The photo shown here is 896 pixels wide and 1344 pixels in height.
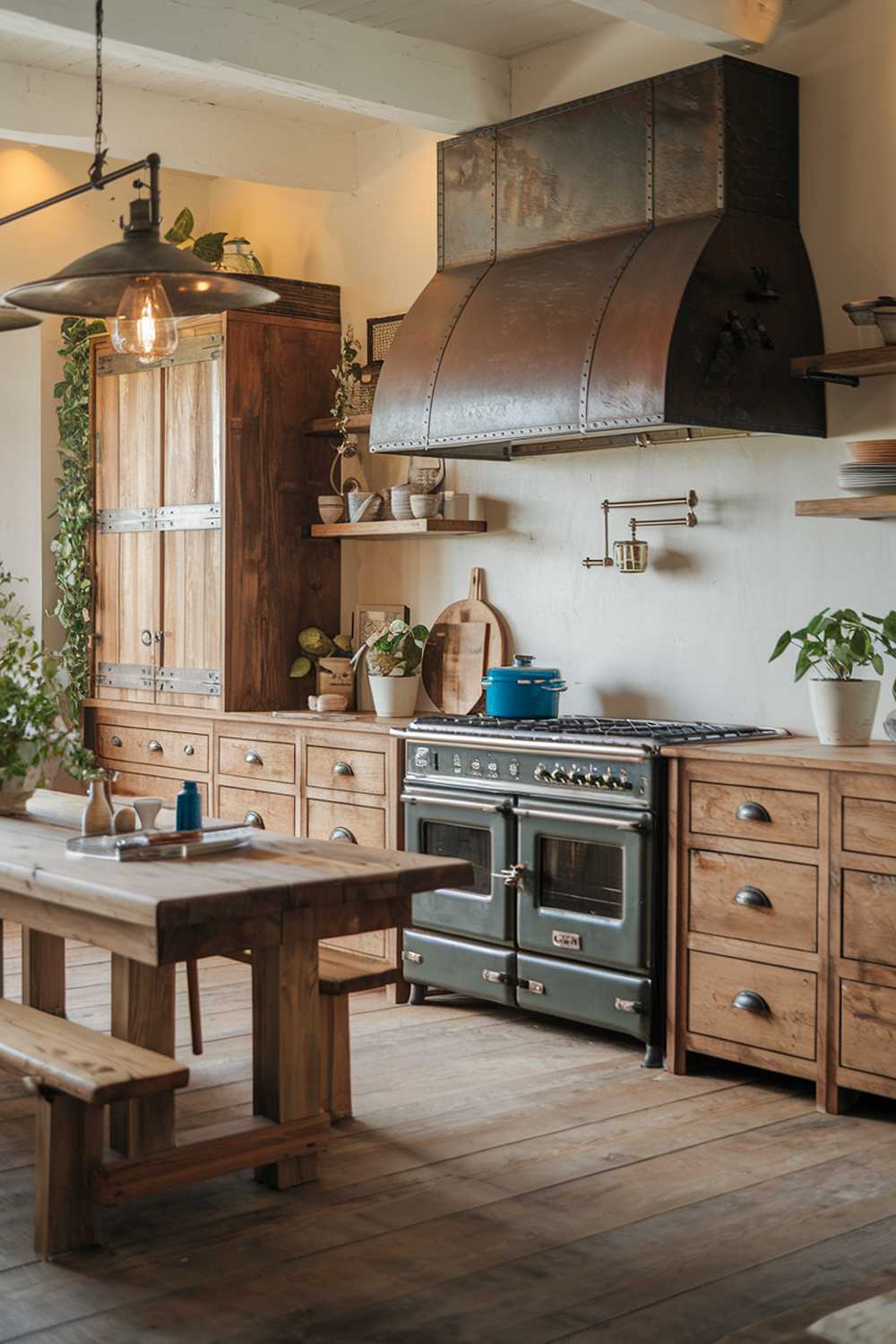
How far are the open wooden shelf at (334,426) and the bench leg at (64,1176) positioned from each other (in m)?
3.44

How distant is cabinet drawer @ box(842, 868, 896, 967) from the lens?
4051mm

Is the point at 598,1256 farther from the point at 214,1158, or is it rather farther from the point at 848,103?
the point at 848,103

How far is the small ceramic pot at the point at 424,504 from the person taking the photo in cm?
587

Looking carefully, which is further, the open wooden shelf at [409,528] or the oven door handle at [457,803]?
the open wooden shelf at [409,528]

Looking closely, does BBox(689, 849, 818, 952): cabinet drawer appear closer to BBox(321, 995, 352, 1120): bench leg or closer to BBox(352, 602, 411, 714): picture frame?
BBox(321, 995, 352, 1120): bench leg

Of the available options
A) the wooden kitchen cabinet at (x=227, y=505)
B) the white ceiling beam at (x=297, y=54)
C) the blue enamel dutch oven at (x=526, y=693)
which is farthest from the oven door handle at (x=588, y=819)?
the white ceiling beam at (x=297, y=54)

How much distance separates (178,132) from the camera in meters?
6.29

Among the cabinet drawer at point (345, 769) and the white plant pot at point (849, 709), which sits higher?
the white plant pot at point (849, 709)

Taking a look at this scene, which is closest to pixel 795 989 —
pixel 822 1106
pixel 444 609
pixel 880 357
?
Result: pixel 822 1106

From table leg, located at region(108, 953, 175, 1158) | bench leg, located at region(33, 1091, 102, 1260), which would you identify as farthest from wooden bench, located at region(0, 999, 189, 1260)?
table leg, located at region(108, 953, 175, 1158)

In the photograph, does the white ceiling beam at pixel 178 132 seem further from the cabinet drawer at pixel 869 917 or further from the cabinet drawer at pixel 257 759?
the cabinet drawer at pixel 869 917

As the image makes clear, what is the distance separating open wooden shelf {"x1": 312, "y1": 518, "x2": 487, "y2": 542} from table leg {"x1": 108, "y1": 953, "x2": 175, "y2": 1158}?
253 centimetres

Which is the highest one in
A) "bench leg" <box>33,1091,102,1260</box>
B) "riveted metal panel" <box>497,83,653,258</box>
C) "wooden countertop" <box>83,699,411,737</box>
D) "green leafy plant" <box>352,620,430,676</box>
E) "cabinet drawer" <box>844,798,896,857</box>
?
"riveted metal panel" <box>497,83,653,258</box>

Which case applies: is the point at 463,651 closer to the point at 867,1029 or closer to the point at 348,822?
the point at 348,822
